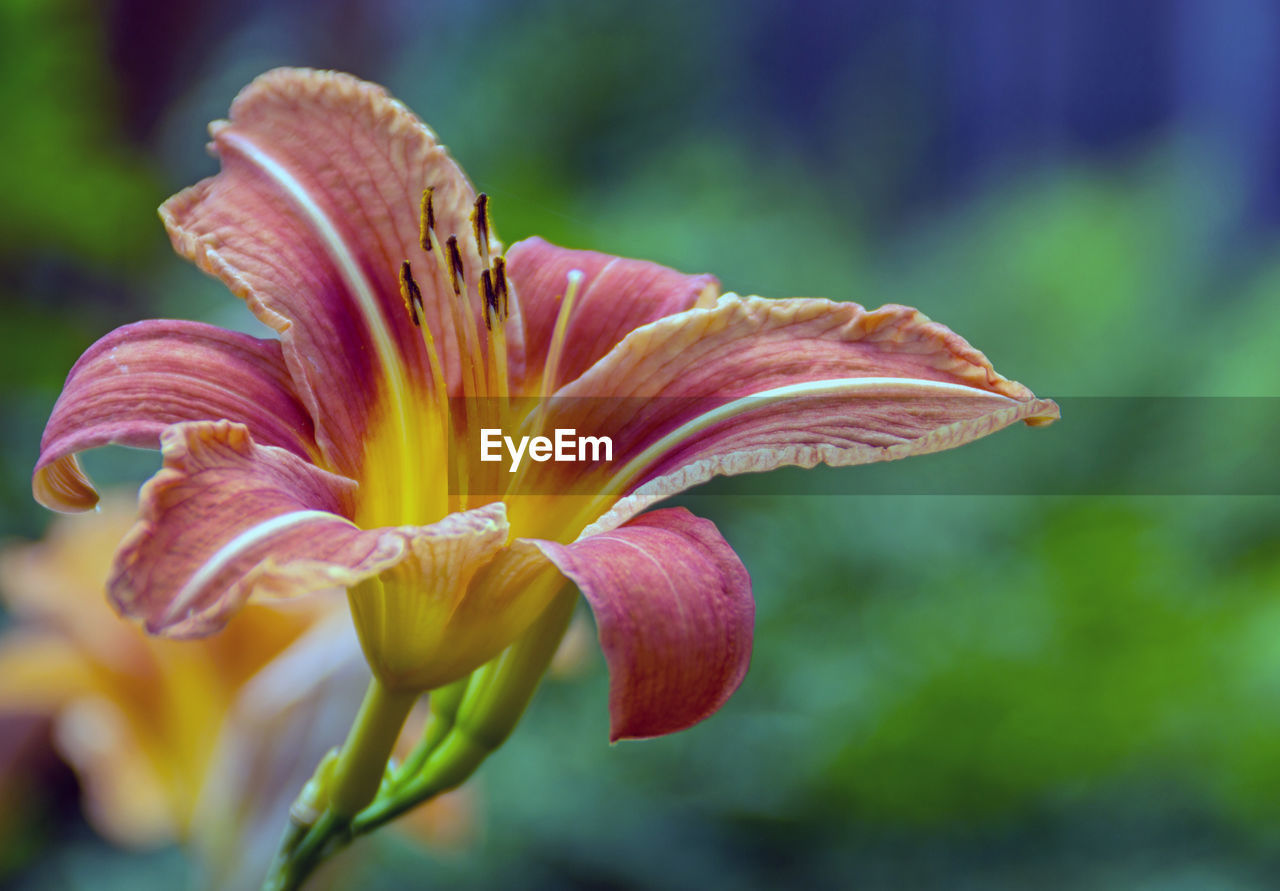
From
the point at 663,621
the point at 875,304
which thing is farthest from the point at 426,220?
the point at 875,304

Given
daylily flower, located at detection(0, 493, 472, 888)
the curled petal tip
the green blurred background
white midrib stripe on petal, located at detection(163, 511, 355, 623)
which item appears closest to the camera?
white midrib stripe on petal, located at detection(163, 511, 355, 623)

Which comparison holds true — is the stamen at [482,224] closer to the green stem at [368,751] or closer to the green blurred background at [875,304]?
the green stem at [368,751]

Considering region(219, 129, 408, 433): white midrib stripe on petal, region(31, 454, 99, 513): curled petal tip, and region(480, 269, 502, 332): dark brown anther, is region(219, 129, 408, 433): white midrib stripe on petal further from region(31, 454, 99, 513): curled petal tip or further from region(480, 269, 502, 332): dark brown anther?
region(31, 454, 99, 513): curled petal tip

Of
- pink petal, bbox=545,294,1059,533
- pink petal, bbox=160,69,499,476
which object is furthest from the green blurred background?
pink petal, bbox=545,294,1059,533

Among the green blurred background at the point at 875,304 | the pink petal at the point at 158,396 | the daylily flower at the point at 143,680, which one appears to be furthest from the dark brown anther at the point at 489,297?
the green blurred background at the point at 875,304

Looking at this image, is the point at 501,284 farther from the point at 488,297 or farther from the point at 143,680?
the point at 143,680
